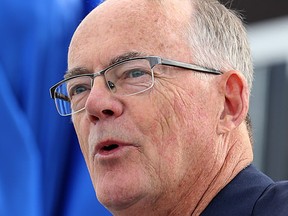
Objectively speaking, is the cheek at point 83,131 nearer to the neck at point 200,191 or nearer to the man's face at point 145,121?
the man's face at point 145,121

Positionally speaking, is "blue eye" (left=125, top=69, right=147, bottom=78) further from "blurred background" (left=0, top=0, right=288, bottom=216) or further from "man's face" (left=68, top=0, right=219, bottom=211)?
"blurred background" (left=0, top=0, right=288, bottom=216)

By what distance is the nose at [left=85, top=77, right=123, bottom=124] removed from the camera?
277cm

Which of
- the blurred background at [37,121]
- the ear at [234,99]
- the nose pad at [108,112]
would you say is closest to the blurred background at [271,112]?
the blurred background at [37,121]

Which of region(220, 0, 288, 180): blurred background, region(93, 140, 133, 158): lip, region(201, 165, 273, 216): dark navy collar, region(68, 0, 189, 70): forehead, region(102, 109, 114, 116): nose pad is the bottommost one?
region(220, 0, 288, 180): blurred background

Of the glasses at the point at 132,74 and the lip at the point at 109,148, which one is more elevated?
the glasses at the point at 132,74

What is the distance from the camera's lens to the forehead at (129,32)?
287 cm

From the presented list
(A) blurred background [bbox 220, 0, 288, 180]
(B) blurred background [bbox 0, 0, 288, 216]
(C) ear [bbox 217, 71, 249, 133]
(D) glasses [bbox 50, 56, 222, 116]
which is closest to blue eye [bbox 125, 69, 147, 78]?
(D) glasses [bbox 50, 56, 222, 116]

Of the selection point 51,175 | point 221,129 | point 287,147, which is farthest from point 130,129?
point 287,147

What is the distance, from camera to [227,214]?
274cm

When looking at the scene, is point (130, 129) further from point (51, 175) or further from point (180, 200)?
point (51, 175)

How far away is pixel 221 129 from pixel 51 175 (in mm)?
968

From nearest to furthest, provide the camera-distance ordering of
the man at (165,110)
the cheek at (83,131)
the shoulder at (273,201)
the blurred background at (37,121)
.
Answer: the shoulder at (273,201) < the man at (165,110) < the cheek at (83,131) < the blurred background at (37,121)

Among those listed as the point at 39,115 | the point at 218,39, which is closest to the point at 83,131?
the point at 218,39

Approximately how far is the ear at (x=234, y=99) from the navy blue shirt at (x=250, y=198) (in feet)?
0.52
